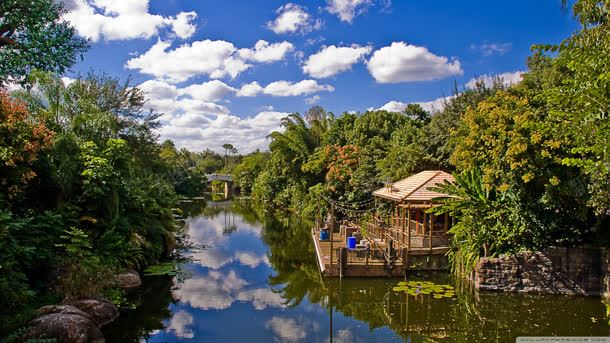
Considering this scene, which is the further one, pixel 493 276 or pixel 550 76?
pixel 550 76

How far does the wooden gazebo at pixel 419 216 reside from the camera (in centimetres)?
1539

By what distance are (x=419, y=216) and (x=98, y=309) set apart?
12.3 m

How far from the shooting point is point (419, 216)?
A: 17.1 m

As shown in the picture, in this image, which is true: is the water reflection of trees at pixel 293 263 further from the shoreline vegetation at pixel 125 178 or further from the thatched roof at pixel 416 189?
the shoreline vegetation at pixel 125 178

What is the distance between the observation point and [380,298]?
12273 millimetres

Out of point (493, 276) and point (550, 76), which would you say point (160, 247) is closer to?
point (493, 276)

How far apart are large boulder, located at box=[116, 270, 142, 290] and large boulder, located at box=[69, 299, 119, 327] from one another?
2.20 metres

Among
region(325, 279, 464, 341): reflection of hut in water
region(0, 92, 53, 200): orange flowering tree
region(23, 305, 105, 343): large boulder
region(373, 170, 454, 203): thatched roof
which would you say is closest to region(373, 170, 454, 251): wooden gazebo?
region(373, 170, 454, 203): thatched roof

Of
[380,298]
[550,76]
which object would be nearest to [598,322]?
[380,298]

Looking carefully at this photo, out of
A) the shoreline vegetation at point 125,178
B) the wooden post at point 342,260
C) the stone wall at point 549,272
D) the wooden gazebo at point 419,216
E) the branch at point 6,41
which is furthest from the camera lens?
the wooden gazebo at point 419,216

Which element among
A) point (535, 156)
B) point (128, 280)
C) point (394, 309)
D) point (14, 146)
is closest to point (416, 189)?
point (535, 156)

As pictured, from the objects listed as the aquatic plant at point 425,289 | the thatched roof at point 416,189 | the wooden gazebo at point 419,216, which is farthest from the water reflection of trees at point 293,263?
the thatched roof at point 416,189

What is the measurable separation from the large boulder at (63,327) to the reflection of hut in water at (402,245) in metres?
7.76

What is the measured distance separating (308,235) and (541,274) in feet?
46.2
